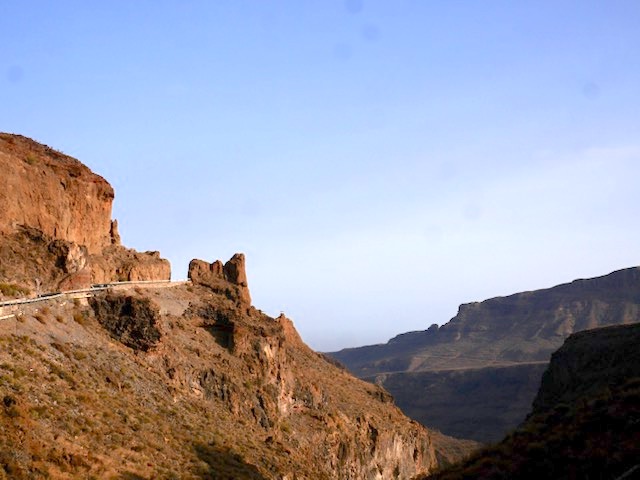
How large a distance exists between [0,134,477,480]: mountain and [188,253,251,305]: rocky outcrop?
0.11 metres

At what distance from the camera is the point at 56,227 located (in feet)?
133

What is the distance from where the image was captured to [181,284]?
2050 inches

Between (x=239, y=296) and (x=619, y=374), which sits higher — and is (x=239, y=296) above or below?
above

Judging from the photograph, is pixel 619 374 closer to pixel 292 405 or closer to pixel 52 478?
pixel 292 405

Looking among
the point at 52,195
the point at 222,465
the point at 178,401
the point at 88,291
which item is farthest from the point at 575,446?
the point at 52,195

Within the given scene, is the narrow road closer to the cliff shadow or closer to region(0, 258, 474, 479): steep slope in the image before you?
region(0, 258, 474, 479): steep slope

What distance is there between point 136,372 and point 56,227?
1092 cm

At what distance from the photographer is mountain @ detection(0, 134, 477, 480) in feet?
81.5

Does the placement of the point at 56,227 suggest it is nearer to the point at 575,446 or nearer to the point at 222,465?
the point at 222,465

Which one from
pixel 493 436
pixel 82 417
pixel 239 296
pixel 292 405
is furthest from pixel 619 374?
pixel 493 436

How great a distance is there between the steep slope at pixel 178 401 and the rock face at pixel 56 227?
2114 mm

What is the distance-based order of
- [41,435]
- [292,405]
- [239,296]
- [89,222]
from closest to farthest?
[41,435] < [89,222] < [292,405] < [239,296]

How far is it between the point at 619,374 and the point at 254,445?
22611 mm

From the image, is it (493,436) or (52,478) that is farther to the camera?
(493,436)
